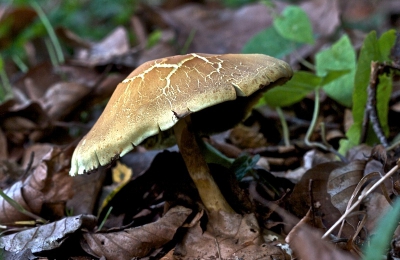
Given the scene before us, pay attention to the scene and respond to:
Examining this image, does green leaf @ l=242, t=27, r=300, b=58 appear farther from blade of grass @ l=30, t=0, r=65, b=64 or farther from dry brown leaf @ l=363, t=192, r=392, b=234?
blade of grass @ l=30, t=0, r=65, b=64

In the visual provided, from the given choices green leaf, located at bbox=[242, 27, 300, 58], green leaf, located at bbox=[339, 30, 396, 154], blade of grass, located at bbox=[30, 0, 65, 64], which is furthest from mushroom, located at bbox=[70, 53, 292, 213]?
blade of grass, located at bbox=[30, 0, 65, 64]

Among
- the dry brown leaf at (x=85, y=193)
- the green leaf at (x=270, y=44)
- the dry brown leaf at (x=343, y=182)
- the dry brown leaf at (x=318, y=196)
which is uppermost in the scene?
the green leaf at (x=270, y=44)

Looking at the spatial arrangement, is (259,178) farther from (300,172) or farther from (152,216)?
(152,216)

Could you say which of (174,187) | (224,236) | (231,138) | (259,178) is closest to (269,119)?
(231,138)

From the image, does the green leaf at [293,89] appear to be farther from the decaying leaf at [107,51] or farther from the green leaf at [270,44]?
the decaying leaf at [107,51]

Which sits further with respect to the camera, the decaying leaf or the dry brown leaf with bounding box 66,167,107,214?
the decaying leaf

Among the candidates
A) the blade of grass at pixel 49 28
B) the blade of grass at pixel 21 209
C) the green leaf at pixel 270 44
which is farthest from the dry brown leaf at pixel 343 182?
the blade of grass at pixel 49 28
